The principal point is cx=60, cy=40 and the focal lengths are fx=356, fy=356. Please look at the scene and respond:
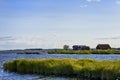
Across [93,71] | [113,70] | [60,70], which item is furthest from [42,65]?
[113,70]

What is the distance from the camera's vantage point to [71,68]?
45.7 metres

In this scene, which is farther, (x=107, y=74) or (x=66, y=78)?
(x=66, y=78)

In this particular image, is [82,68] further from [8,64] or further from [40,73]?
[8,64]

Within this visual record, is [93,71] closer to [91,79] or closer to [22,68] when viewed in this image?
[91,79]

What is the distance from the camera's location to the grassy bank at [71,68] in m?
38.5

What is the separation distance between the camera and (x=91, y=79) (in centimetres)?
3978

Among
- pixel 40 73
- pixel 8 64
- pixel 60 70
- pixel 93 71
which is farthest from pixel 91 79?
pixel 8 64

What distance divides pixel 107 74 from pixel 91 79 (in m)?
2.37

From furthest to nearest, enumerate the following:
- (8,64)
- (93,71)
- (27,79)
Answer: (8,64)
(27,79)
(93,71)

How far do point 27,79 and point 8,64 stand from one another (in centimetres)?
1494

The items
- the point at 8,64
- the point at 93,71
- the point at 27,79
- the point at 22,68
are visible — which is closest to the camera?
the point at 93,71

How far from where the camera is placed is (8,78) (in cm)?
4806

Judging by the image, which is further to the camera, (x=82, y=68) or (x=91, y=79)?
(x=82, y=68)

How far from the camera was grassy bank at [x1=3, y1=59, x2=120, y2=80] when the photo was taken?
1517 inches
